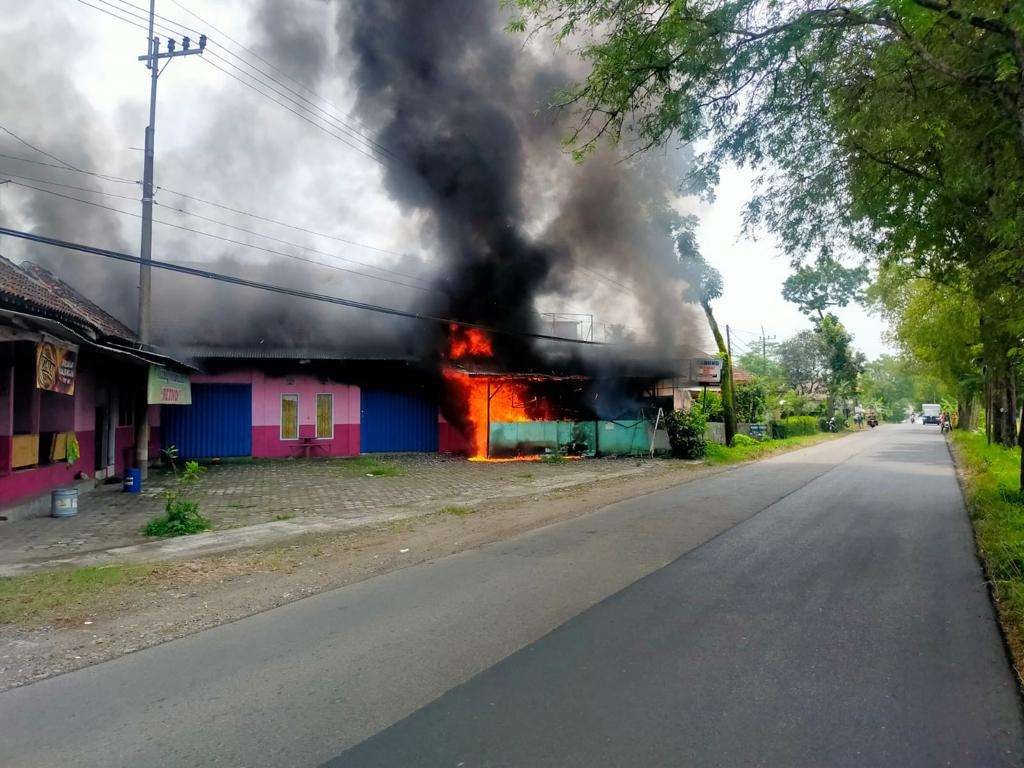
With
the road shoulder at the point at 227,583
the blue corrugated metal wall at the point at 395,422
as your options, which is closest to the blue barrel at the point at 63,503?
the road shoulder at the point at 227,583

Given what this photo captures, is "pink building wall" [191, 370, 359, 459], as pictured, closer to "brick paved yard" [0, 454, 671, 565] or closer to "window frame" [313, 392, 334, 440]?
"window frame" [313, 392, 334, 440]

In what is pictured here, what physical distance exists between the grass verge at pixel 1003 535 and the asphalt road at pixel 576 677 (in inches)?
7.0

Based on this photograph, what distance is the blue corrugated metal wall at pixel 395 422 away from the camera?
21172mm

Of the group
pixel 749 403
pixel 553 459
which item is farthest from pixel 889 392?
pixel 553 459

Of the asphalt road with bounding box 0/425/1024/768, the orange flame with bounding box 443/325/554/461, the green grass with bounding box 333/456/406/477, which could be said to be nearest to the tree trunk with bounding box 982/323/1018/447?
the orange flame with bounding box 443/325/554/461

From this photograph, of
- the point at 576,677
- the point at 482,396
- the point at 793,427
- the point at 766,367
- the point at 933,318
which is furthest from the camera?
the point at 766,367

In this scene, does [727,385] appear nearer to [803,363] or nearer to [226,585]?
[226,585]

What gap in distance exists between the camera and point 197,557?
7340mm

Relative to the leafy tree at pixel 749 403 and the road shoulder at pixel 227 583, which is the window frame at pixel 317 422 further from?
the leafy tree at pixel 749 403

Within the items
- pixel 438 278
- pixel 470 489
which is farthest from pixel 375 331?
pixel 470 489

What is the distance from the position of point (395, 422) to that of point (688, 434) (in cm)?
958

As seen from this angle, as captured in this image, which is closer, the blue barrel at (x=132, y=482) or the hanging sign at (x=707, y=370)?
the blue barrel at (x=132, y=482)

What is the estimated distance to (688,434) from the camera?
806 inches

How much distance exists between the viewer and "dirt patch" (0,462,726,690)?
449 centimetres
